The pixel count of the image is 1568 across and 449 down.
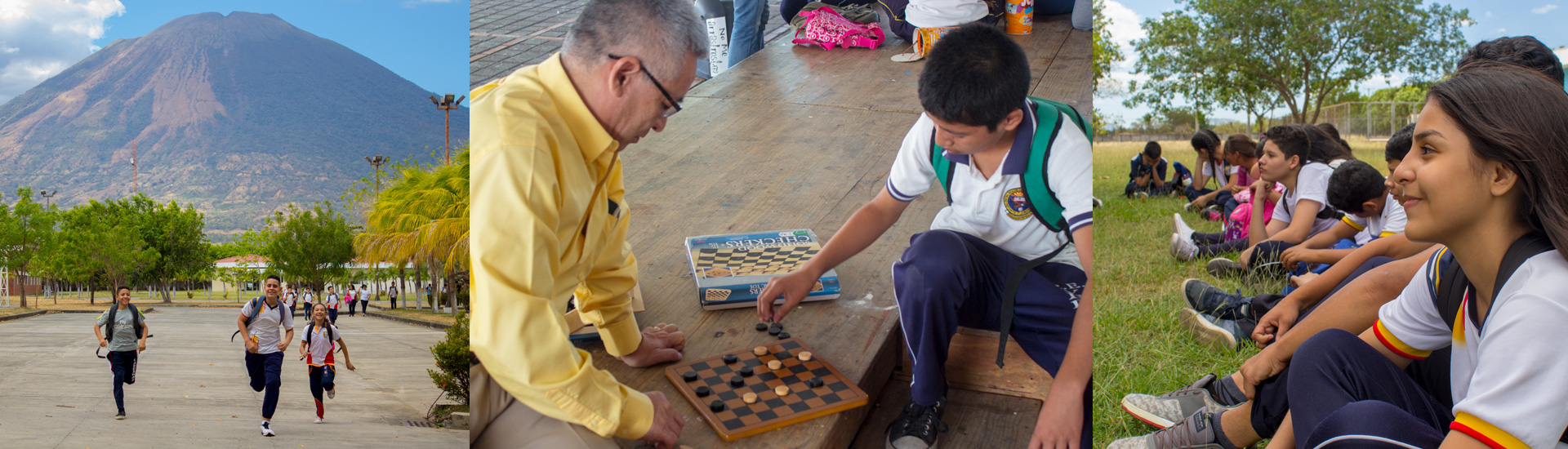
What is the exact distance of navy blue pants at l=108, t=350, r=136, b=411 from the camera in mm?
1725

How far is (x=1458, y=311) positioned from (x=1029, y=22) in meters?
1.42

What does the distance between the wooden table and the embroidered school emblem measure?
1.48 ft

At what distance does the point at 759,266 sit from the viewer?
251cm

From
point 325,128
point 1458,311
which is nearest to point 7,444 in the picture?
point 325,128

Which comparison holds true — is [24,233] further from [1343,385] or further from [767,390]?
[1343,385]

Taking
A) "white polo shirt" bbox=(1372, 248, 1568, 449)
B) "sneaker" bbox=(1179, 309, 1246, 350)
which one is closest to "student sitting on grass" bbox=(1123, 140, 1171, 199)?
"sneaker" bbox=(1179, 309, 1246, 350)

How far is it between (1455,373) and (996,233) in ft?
3.33

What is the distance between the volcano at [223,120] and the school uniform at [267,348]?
21 centimetres

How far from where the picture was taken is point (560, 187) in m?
1.67

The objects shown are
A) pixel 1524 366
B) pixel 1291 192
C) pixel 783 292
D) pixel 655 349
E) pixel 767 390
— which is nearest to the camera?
pixel 1524 366

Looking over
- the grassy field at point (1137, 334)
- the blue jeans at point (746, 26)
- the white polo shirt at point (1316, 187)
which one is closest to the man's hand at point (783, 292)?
the grassy field at point (1137, 334)

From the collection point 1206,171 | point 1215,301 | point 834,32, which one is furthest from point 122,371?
point 1206,171

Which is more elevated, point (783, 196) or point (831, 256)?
point (783, 196)

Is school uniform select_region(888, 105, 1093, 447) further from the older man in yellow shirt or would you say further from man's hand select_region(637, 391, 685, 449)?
the older man in yellow shirt
